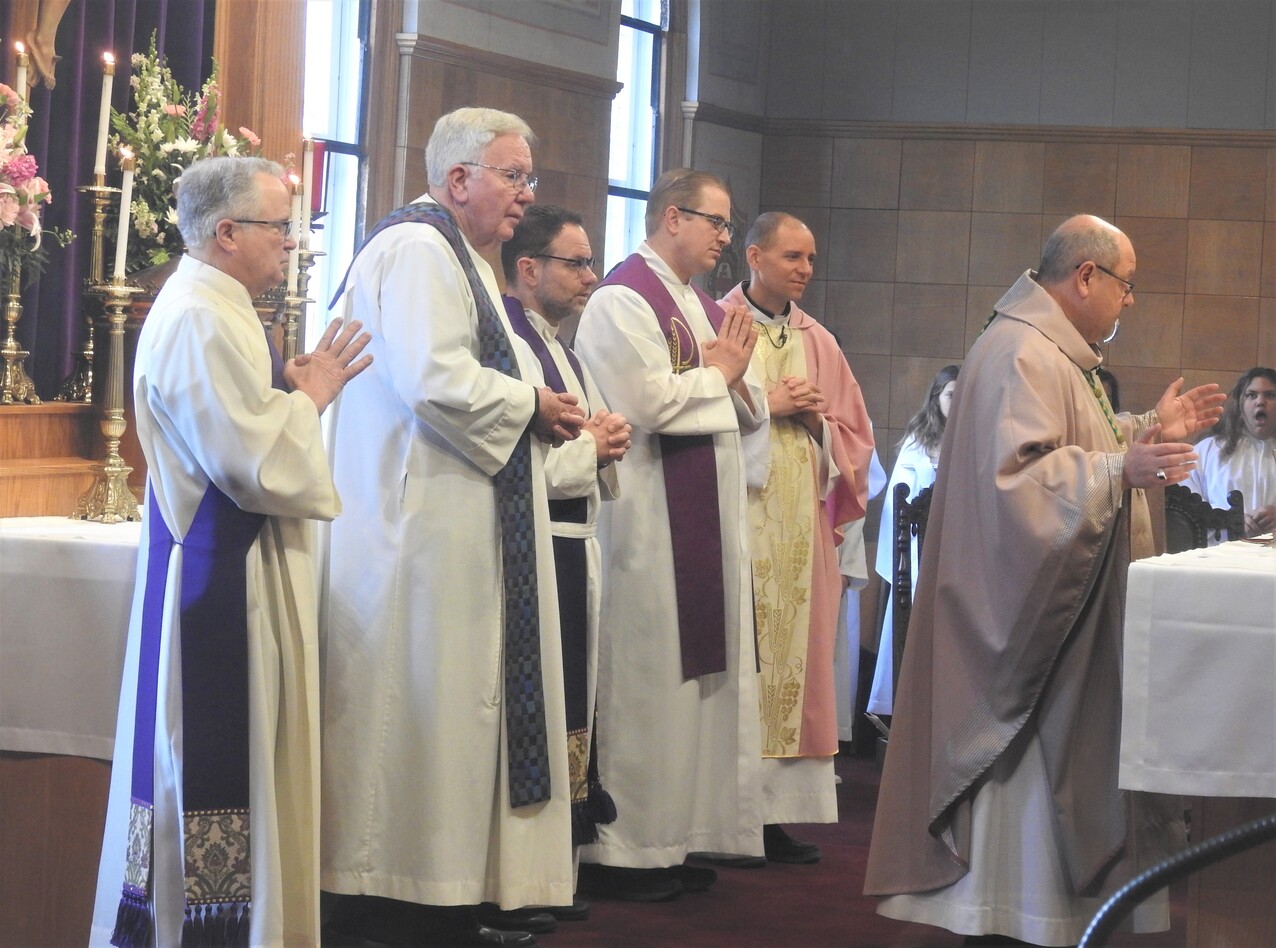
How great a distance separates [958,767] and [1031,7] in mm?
8847

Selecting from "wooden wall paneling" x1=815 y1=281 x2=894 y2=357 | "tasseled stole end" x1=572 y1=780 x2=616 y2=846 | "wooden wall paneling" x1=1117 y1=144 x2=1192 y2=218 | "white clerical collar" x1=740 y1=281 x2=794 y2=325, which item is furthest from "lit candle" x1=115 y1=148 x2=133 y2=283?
"wooden wall paneling" x1=1117 y1=144 x2=1192 y2=218

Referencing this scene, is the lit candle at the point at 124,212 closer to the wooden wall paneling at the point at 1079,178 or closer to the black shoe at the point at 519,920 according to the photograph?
the black shoe at the point at 519,920

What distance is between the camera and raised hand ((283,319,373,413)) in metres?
3.54

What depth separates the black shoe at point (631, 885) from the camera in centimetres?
470

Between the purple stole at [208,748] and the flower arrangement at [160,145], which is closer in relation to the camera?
the purple stole at [208,748]

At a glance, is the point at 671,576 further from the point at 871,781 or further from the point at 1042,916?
the point at 871,781

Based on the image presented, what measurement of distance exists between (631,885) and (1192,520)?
7.41ft

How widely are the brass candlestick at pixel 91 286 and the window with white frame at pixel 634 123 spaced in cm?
647

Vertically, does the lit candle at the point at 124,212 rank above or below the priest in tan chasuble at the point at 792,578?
above

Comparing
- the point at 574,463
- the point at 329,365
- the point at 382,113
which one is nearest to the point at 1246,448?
the point at 382,113

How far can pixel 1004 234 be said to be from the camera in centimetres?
1166

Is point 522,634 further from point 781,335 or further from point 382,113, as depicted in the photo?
point 382,113

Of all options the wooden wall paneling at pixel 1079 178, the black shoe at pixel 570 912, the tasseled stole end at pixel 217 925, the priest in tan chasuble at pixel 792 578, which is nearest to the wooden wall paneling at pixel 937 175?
the wooden wall paneling at pixel 1079 178

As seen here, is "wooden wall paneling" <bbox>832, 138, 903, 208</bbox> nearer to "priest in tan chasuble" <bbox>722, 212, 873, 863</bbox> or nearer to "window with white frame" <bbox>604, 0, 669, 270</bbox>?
"window with white frame" <bbox>604, 0, 669, 270</bbox>
